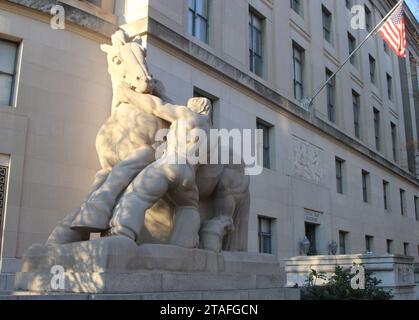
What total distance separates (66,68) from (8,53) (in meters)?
1.54

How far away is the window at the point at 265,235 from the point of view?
1852 centimetres

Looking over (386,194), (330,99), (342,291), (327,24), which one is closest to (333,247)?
(330,99)

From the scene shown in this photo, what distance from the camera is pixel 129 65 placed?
727 centimetres

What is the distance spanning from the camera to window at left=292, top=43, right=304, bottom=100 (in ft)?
77.6

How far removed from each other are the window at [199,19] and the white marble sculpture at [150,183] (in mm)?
10122

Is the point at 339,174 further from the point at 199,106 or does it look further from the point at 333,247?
the point at 199,106

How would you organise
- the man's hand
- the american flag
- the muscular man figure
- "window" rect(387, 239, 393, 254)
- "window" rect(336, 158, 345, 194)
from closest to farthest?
the muscular man figure → the man's hand → the american flag → "window" rect(336, 158, 345, 194) → "window" rect(387, 239, 393, 254)

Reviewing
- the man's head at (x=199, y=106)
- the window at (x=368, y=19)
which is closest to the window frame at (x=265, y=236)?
the man's head at (x=199, y=106)

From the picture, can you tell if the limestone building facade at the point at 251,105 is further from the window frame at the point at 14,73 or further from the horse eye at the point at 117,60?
the horse eye at the point at 117,60

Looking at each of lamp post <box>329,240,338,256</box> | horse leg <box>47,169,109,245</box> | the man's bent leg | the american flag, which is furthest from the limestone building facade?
the man's bent leg

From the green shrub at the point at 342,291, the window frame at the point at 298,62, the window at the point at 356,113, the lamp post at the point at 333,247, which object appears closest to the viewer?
the green shrub at the point at 342,291

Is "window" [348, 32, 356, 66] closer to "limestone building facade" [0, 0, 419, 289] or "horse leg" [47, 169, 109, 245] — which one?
"limestone building facade" [0, 0, 419, 289]

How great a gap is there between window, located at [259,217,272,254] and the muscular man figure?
12.0 m
